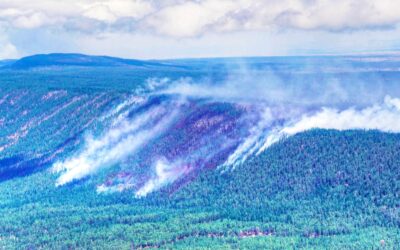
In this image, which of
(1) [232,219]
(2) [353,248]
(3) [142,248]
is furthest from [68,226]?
(2) [353,248]

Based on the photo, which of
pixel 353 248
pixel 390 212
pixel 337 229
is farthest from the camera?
pixel 390 212

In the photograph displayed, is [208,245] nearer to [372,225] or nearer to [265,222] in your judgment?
[265,222]

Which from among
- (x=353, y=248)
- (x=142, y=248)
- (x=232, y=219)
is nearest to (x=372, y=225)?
(x=353, y=248)

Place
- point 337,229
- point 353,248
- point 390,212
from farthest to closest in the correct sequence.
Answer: point 390,212 → point 337,229 → point 353,248

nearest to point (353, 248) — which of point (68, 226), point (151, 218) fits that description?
point (151, 218)

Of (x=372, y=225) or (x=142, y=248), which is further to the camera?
(x=372, y=225)

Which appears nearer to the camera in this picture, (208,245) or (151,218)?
(208,245)

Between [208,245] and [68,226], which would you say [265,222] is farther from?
[68,226]
